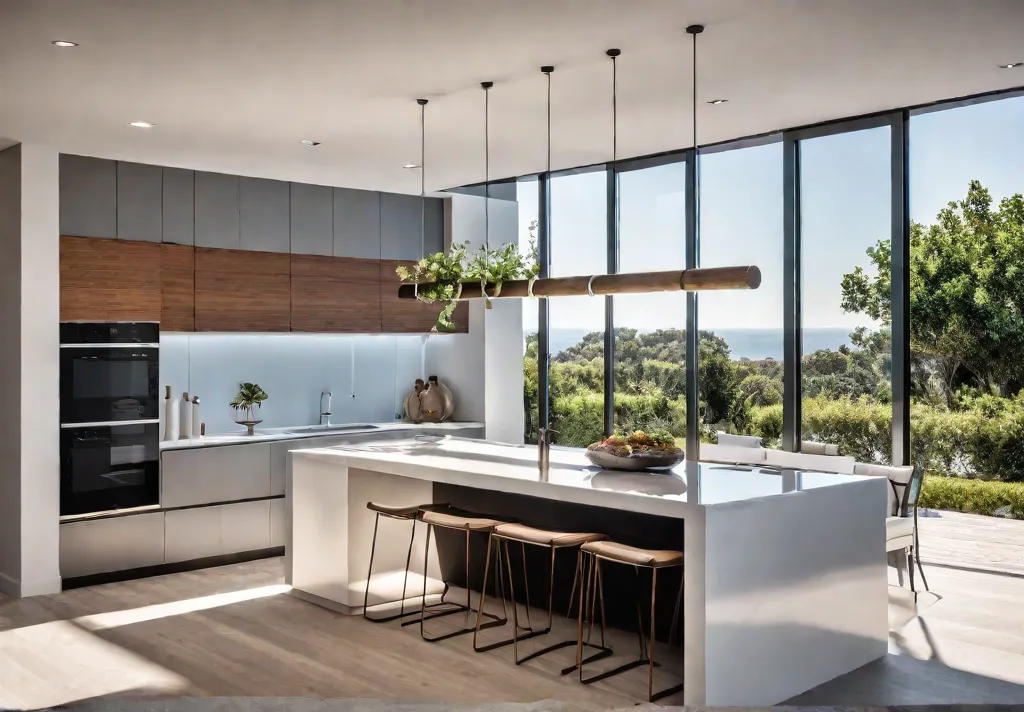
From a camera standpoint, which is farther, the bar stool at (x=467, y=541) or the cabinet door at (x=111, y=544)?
the cabinet door at (x=111, y=544)

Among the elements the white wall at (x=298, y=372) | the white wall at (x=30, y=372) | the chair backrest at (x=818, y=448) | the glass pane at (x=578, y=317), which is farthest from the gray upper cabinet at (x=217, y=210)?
the chair backrest at (x=818, y=448)

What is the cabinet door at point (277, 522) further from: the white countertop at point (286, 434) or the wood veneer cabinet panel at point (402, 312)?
the wood veneer cabinet panel at point (402, 312)

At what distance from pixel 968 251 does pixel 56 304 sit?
5.48 metres

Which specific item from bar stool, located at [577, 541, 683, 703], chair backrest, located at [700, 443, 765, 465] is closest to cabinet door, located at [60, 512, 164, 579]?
bar stool, located at [577, 541, 683, 703]

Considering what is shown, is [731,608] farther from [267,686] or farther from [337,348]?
[337,348]

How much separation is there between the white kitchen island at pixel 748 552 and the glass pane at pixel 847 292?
1.39 meters

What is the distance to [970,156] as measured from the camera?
5.56 m

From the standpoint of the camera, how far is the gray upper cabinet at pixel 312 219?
7.17 meters

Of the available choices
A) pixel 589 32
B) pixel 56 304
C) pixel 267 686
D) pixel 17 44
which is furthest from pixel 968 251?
pixel 56 304

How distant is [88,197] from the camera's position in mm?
6078

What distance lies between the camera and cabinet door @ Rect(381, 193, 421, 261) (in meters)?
7.70

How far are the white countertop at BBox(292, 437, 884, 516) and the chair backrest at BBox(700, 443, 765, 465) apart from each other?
3.05 feet

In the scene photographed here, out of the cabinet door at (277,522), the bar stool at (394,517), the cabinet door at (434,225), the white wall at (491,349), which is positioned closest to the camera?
the bar stool at (394,517)

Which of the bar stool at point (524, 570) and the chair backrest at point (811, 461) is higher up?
the chair backrest at point (811, 461)
